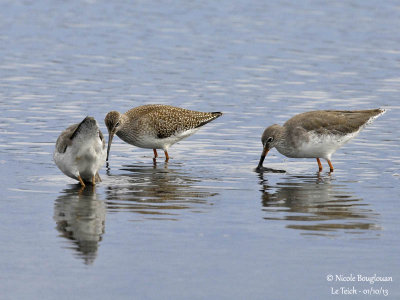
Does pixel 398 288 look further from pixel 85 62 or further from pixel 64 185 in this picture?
pixel 85 62

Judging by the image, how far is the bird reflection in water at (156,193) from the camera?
50.2ft

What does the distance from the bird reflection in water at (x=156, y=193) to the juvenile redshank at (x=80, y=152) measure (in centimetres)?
55

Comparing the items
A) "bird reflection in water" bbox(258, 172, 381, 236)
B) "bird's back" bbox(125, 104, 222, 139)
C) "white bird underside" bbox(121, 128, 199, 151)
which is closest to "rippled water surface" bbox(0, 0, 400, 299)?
"bird reflection in water" bbox(258, 172, 381, 236)

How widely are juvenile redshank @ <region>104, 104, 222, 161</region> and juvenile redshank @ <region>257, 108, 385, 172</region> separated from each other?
8.29ft

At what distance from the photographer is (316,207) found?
1564 cm

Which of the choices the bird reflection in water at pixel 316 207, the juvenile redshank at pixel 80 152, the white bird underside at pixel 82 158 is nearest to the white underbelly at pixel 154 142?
the bird reflection in water at pixel 316 207

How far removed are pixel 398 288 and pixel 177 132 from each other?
1076 cm

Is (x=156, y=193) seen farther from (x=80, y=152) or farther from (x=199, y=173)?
(x=199, y=173)

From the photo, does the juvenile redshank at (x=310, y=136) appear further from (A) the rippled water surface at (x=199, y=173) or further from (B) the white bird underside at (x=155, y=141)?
(B) the white bird underside at (x=155, y=141)

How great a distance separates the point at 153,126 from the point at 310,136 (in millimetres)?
3746

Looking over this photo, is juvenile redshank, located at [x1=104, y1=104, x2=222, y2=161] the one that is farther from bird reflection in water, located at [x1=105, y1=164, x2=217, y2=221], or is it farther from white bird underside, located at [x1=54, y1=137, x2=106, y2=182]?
white bird underside, located at [x1=54, y1=137, x2=106, y2=182]

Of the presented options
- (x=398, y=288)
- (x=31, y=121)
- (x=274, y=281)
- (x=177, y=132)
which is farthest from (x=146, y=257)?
(x=31, y=121)

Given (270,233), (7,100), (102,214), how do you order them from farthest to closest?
(7,100) < (102,214) < (270,233)

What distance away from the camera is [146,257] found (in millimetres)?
12445
